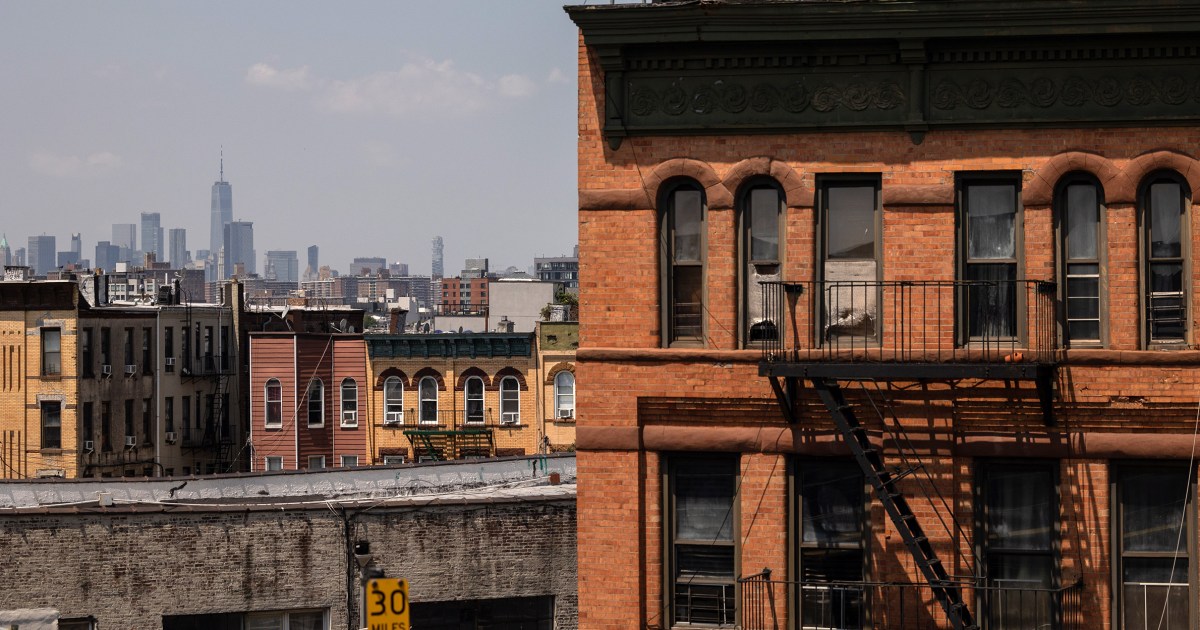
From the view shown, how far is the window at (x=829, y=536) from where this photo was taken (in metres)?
16.6

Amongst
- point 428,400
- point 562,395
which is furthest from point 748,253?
point 428,400

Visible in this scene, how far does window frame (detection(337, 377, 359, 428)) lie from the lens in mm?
67562

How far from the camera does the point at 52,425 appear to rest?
2443 inches

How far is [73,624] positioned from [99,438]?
38367 millimetres

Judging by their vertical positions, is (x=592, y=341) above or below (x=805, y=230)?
below

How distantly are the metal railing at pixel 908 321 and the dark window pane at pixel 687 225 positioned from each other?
2.98 ft

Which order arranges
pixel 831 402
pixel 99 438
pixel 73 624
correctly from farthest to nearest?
1. pixel 99 438
2. pixel 73 624
3. pixel 831 402

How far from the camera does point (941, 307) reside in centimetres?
1633

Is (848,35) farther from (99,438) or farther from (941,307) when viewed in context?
(99,438)

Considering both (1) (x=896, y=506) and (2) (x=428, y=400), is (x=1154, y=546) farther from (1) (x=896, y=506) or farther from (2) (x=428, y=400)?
→ (2) (x=428, y=400)

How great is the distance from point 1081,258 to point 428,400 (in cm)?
5125

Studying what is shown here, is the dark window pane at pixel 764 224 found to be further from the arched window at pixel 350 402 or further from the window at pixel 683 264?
the arched window at pixel 350 402

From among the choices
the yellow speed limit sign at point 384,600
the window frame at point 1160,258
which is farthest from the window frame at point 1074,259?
the yellow speed limit sign at point 384,600

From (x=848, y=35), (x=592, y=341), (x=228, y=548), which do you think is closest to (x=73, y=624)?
(x=228, y=548)
